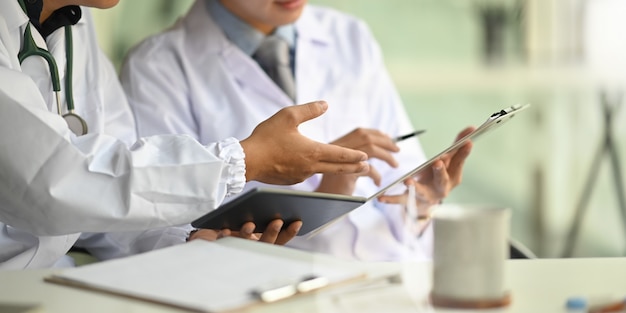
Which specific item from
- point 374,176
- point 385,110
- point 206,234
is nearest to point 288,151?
point 206,234

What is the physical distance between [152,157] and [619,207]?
2451mm

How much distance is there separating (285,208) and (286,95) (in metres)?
0.82

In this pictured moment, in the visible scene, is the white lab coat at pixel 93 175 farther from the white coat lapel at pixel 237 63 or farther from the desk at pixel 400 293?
the white coat lapel at pixel 237 63

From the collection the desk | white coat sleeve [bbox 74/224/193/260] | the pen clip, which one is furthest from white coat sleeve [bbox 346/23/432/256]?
the pen clip

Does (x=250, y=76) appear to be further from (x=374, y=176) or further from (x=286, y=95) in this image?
(x=374, y=176)

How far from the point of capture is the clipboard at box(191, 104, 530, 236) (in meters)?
1.13

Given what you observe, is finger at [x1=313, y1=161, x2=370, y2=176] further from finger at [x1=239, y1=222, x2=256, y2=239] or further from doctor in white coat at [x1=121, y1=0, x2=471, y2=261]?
doctor in white coat at [x1=121, y1=0, x2=471, y2=261]

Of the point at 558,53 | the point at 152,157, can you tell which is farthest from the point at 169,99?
the point at 558,53

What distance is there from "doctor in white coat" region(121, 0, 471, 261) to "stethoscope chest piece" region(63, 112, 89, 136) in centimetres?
34

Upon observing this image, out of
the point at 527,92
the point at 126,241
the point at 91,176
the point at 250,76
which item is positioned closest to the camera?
the point at 91,176

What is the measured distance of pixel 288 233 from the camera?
4.44 feet

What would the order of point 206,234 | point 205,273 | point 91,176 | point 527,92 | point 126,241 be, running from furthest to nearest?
point 527,92 < point 126,241 < point 206,234 < point 91,176 < point 205,273

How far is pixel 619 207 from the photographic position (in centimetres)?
332

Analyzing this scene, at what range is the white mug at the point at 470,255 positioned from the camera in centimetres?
87
